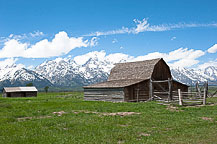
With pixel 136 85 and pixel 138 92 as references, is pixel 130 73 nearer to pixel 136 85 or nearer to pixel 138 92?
pixel 136 85

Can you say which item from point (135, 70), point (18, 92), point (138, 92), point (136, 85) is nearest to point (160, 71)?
point (135, 70)

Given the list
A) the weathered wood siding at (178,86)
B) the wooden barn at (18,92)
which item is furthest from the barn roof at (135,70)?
the wooden barn at (18,92)

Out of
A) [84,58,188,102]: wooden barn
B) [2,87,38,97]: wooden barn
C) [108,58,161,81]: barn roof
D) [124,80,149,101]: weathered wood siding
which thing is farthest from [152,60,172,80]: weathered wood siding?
[2,87,38,97]: wooden barn

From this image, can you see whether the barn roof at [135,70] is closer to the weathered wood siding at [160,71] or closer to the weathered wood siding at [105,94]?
the weathered wood siding at [160,71]

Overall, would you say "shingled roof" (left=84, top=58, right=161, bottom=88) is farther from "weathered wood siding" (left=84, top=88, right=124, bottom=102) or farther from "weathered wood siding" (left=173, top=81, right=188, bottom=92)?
"weathered wood siding" (left=173, top=81, right=188, bottom=92)

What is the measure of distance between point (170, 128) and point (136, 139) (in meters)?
3.88

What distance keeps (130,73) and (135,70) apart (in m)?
1.23

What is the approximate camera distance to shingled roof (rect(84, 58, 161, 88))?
145 feet

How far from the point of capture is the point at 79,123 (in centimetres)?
1655

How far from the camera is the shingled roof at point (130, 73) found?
145ft

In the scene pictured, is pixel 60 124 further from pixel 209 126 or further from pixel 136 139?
pixel 209 126

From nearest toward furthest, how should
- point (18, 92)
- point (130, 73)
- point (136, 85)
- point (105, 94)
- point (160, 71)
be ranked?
point (136, 85), point (105, 94), point (160, 71), point (130, 73), point (18, 92)

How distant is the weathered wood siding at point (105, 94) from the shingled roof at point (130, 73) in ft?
2.60

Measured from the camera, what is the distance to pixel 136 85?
4238cm
